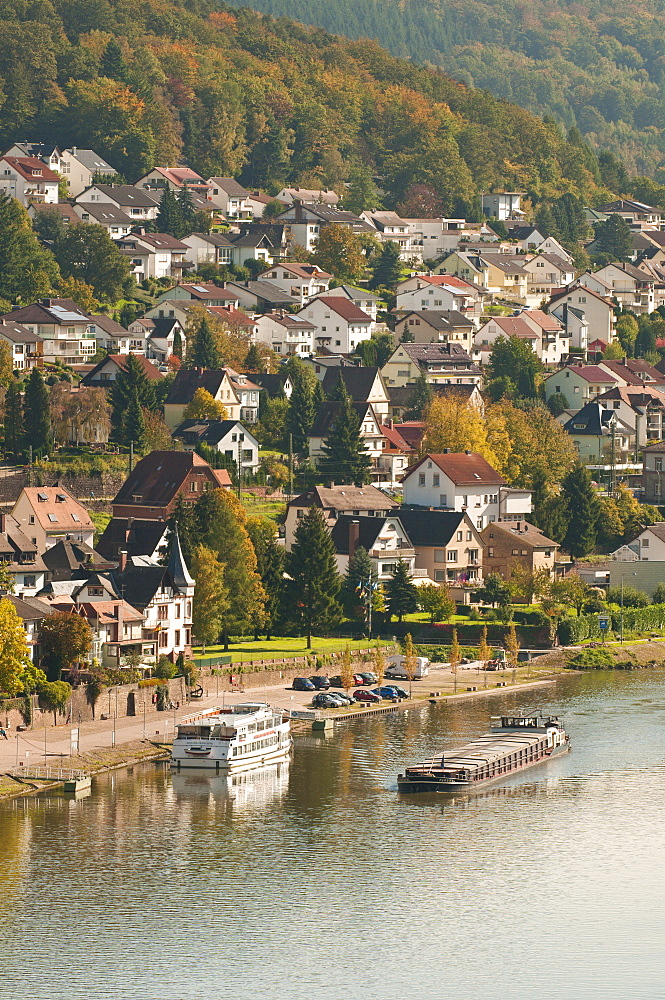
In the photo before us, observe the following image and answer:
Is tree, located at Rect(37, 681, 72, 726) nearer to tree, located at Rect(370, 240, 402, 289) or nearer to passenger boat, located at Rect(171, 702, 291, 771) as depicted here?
passenger boat, located at Rect(171, 702, 291, 771)

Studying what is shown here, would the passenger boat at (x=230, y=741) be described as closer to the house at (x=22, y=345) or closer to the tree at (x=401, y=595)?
the tree at (x=401, y=595)

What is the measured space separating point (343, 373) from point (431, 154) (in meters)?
53.6

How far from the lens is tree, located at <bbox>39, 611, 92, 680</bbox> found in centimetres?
5575

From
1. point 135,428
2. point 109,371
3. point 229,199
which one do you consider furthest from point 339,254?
point 135,428

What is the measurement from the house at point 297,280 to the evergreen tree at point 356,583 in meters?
43.1

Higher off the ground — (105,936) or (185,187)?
(185,187)

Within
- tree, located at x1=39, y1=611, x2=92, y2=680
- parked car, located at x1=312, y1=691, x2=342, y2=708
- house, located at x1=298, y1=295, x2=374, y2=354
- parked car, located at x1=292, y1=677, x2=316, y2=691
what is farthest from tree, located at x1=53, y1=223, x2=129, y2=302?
tree, located at x1=39, y1=611, x2=92, y2=680

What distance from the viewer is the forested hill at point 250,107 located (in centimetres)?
13400

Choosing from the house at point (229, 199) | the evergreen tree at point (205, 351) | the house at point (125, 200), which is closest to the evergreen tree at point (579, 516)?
the evergreen tree at point (205, 351)

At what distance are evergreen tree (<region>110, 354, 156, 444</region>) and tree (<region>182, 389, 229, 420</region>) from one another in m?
2.27

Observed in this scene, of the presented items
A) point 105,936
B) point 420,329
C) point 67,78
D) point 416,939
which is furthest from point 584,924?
point 67,78

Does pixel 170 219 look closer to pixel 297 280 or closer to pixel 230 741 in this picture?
pixel 297 280

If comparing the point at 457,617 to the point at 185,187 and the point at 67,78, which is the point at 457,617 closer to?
the point at 185,187

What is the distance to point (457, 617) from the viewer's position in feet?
244
